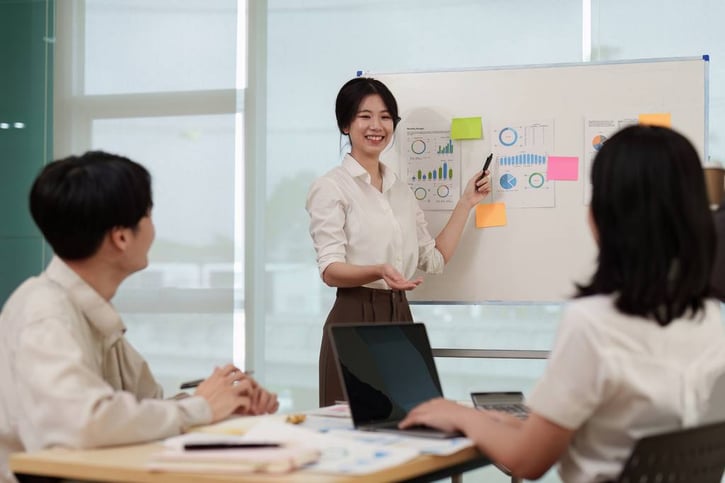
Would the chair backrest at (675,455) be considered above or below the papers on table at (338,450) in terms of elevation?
above

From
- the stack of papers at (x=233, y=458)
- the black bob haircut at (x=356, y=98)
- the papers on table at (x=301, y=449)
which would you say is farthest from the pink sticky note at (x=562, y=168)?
the stack of papers at (x=233, y=458)

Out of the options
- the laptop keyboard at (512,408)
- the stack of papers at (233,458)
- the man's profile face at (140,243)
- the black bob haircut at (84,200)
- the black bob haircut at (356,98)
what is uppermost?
the black bob haircut at (356,98)

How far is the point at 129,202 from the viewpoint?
188 centimetres

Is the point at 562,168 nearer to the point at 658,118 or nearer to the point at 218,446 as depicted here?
the point at 658,118

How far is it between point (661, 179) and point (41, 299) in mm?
1129

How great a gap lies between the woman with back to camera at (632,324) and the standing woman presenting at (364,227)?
1.55 metres

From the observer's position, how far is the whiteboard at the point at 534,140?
11.8 feet

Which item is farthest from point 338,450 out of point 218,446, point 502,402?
point 502,402

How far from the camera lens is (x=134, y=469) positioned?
4.92 feet

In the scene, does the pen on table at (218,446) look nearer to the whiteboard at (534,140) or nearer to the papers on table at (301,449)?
the papers on table at (301,449)

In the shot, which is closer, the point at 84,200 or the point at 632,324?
the point at 632,324

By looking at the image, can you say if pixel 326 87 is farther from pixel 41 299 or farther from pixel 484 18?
pixel 41 299

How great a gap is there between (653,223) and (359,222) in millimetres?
1871

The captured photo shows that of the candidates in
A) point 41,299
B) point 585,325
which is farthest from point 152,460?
point 585,325
